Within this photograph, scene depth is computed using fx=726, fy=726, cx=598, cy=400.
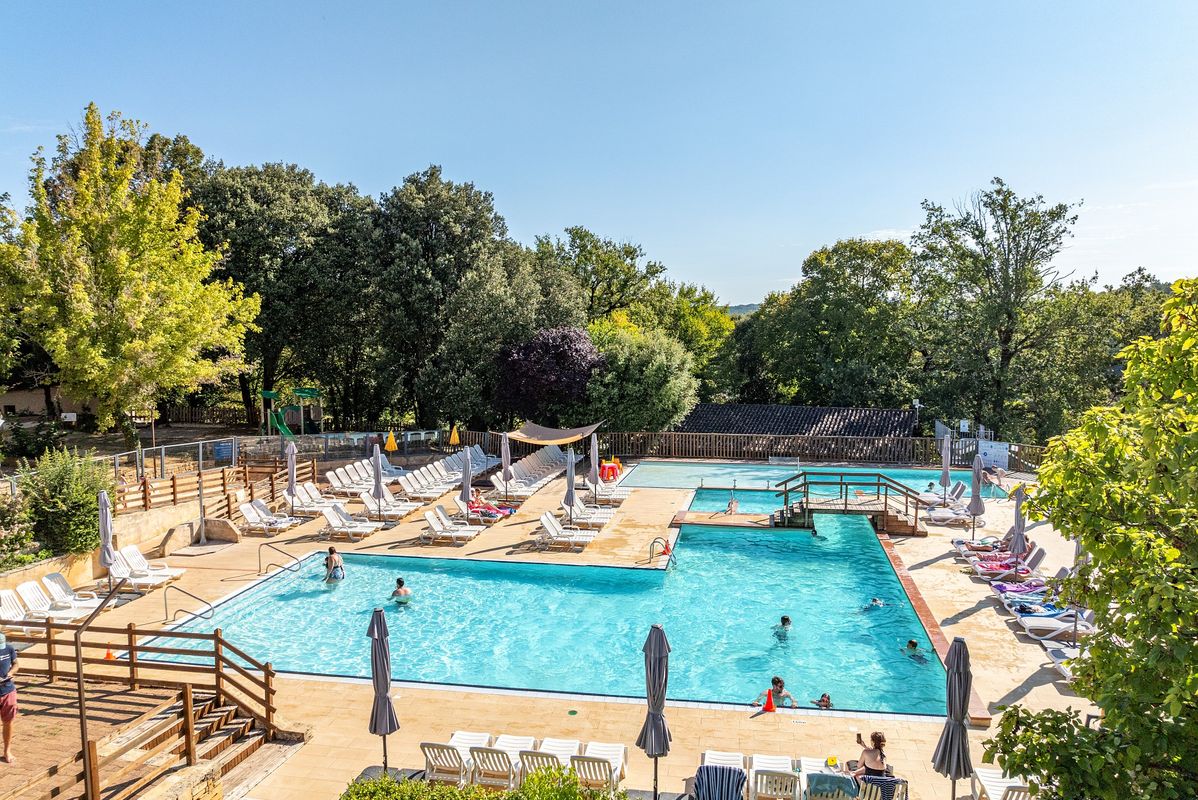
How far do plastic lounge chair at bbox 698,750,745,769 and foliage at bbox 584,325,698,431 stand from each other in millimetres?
20255

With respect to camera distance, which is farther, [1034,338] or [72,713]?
[1034,338]

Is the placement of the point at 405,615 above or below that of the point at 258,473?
below

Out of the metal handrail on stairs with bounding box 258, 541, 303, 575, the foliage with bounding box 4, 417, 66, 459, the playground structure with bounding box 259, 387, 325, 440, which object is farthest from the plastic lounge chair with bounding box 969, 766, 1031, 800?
the playground structure with bounding box 259, 387, 325, 440

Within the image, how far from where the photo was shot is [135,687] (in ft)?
30.1

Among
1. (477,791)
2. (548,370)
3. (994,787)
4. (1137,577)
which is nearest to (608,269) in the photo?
(548,370)

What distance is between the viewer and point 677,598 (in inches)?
568

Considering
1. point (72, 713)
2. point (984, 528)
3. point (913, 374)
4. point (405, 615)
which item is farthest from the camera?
point (913, 374)

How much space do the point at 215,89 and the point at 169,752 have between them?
58.3 feet

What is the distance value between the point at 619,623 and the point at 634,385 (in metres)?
15.1

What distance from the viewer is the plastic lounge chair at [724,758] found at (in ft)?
25.1

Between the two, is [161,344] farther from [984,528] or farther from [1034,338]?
[1034,338]

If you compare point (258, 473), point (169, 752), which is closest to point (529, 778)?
point (169, 752)

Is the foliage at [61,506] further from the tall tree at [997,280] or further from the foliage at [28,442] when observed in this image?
the tall tree at [997,280]

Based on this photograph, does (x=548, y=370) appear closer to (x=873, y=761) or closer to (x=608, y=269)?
(x=608, y=269)
